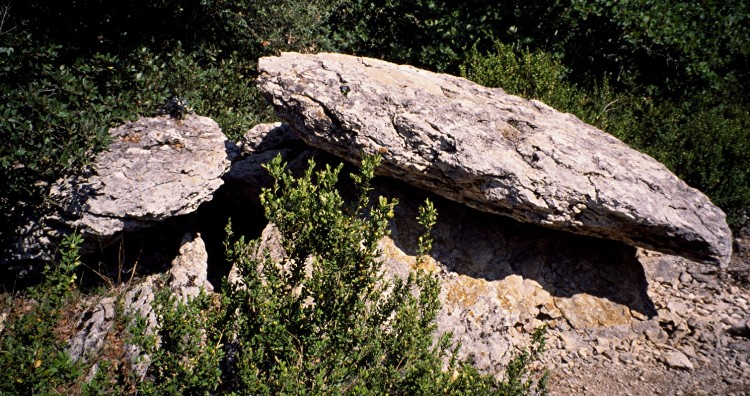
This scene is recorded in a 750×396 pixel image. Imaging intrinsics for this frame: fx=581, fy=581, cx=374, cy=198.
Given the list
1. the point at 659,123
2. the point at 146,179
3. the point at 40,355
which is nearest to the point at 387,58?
the point at 659,123

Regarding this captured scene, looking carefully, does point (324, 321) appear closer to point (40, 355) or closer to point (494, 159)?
point (40, 355)

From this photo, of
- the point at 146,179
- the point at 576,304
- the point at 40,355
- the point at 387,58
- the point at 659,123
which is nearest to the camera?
the point at 40,355

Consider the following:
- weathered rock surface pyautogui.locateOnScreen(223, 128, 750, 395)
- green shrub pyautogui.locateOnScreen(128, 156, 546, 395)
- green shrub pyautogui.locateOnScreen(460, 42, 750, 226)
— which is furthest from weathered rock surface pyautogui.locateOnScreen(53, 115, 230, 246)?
green shrub pyautogui.locateOnScreen(460, 42, 750, 226)

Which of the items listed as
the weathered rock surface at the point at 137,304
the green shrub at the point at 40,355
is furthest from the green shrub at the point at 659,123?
the green shrub at the point at 40,355

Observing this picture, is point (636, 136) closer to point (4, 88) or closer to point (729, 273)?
point (729, 273)

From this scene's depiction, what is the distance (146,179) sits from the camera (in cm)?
496

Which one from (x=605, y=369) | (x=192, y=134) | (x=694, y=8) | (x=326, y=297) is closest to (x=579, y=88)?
(x=694, y=8)

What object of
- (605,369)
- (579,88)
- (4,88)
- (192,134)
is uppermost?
(4,88)

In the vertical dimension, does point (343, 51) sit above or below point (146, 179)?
below

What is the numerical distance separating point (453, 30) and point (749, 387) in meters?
5.45

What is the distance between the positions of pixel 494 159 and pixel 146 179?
298cm

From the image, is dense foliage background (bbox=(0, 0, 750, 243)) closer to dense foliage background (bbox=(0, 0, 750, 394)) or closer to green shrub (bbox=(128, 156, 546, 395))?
dense foliage background (bbox=(0, 0, 750, 394))

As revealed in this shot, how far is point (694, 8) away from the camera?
8.55 meters

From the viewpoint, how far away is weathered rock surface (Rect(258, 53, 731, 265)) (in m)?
4.99
